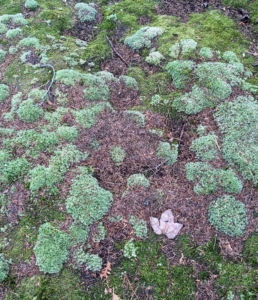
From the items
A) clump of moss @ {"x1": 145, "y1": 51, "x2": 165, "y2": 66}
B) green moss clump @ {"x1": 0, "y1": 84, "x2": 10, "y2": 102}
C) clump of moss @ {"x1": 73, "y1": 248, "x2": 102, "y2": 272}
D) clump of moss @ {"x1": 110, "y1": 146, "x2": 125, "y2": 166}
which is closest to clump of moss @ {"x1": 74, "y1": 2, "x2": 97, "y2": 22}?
clump of moss @ {"x1": 145, "y1": 51, "x2": 165, "y2": 66}

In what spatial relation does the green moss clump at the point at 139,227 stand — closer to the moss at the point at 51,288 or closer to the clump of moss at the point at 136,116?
the moss at the point at 51,288

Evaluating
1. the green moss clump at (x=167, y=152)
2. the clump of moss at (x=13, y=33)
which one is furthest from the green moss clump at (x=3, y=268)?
the clump of moss at (x=13, y=33)

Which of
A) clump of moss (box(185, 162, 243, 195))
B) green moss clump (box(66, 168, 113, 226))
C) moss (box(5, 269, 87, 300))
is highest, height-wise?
clump of moss (box(185, 162, 243, 195))

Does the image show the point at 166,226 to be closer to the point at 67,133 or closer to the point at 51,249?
the point at 51,249

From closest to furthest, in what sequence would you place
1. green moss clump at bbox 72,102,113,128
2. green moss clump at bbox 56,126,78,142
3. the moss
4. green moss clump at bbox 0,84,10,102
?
the moss → green moss clump at bbox 56,126,78,142 → green moss clump at bbox 72,102,113,128 → green moss clump at bbox 0,84,10,102

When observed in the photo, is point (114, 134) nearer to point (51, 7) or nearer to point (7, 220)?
point (7, 220)

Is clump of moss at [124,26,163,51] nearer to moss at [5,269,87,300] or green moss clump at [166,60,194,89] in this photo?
green moss clump at [166,60,194,89]

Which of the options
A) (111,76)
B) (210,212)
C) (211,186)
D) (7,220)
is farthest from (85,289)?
(111,76)
